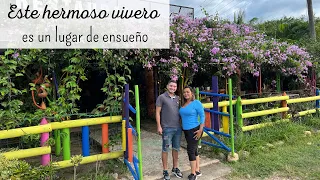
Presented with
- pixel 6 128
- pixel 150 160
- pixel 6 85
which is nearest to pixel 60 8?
pixel 6 85

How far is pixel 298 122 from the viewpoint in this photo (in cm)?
695

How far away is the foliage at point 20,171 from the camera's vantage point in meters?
2.83

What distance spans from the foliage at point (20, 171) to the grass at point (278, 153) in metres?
2.60

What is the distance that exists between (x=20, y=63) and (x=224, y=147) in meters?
3.51

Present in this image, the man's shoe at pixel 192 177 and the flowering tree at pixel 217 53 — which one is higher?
the flowering tree at pixel 217 53

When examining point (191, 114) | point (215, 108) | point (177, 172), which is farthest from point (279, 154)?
point (191, 114)

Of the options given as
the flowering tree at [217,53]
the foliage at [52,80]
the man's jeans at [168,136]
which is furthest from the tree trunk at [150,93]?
the man's jeans at [168,136]

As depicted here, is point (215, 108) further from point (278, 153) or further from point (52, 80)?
point (52, 80)

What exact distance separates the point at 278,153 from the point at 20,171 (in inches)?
169

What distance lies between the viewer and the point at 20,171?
9.98ft

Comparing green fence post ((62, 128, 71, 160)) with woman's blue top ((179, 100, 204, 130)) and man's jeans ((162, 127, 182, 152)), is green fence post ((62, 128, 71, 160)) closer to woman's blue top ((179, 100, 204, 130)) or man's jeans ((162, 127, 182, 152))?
man's jeans ((162, 127, 182, 152))

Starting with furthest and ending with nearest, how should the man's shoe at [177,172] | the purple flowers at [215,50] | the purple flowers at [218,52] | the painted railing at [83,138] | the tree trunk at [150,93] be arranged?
the tree trunk at [150,93] → the purple flowers at [215,50] → the purple flowers at [218,52] → the man's shoe at [177,172] → the painted railing at [83,138]

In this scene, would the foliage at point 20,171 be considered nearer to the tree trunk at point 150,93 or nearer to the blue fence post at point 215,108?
the blue fence post at point 215,108

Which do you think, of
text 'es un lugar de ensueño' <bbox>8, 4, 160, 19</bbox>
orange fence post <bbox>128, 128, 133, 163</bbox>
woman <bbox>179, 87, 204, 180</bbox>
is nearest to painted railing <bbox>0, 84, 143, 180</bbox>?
orange fence post <bbox>128, 128, 133, 163</bbox>
